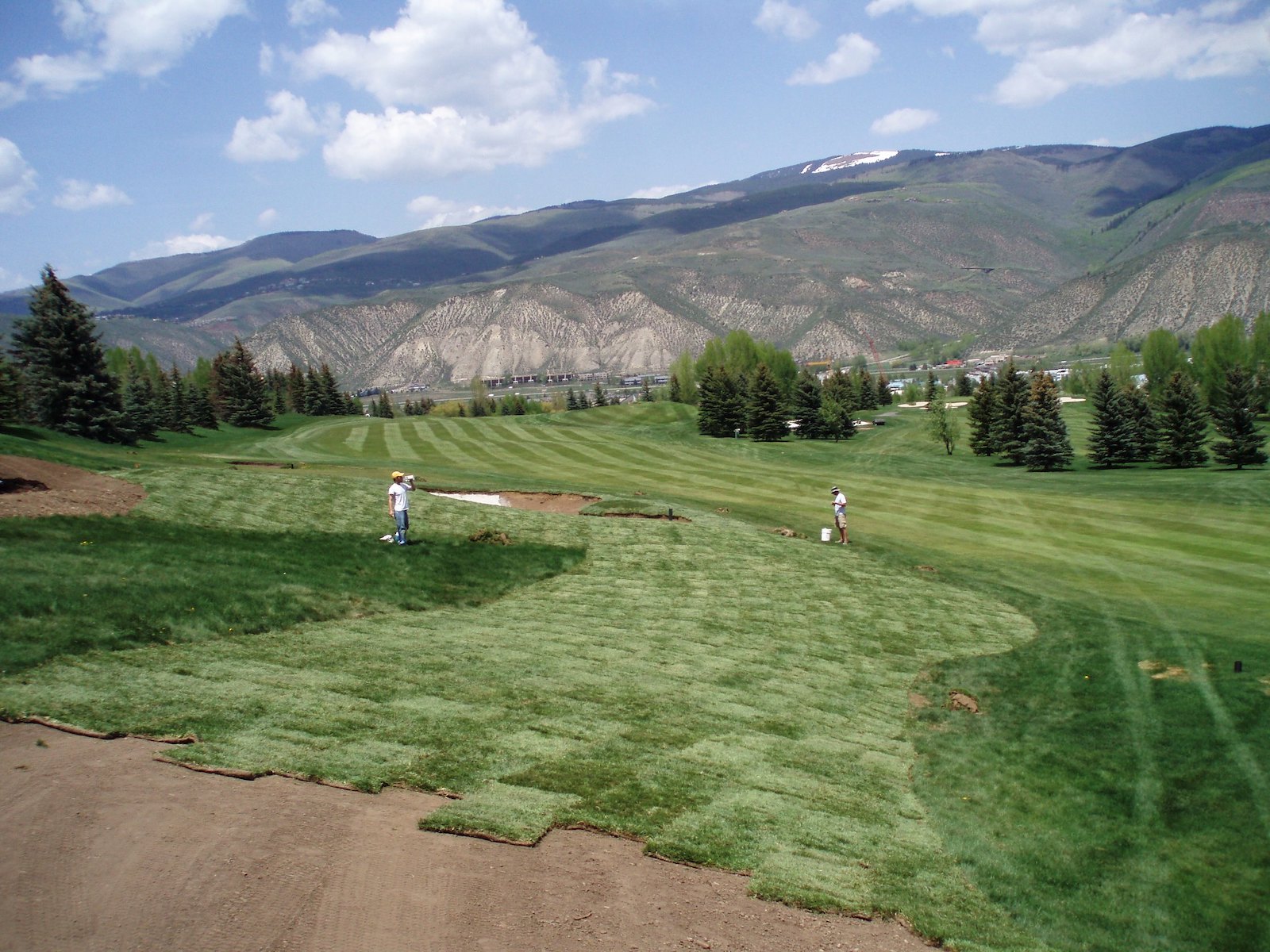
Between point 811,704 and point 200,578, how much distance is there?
Answer: 39.5 ft

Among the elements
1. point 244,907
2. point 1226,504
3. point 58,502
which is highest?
point 58,502

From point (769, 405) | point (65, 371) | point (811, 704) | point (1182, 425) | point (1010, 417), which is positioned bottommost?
point (811, 704)

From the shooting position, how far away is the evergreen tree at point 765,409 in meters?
84.4

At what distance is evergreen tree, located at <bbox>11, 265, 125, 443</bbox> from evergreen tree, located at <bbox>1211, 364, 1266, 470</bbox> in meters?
69.1

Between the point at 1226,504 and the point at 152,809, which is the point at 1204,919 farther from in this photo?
the point at 1226,504

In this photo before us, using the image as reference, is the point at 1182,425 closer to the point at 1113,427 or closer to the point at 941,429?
the point at 1113,427

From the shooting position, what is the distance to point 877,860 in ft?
30.9

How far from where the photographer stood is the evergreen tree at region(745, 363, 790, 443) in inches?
3324

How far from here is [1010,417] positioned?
69750mm

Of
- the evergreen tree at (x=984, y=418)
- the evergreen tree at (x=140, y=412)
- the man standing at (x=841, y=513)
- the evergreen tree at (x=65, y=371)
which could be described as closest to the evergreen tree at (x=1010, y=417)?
the evergreen tree at (x=984, y=418)

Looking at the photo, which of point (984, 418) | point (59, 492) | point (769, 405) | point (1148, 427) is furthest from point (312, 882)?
point (769, 405)

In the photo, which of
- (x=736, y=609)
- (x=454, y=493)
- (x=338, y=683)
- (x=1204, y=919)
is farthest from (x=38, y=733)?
(x=454, y=493)

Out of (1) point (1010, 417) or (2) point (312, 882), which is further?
(1) point (1010, 417)

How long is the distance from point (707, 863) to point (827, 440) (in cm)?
8560
